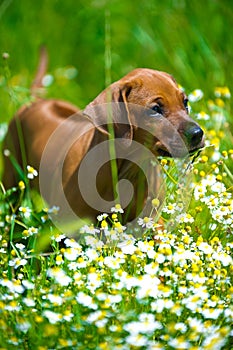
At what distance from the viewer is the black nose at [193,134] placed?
254cm

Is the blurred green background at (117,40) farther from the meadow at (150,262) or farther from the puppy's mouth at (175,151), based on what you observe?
the puppy's mouth at (175,151)

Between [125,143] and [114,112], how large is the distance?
0.40ft

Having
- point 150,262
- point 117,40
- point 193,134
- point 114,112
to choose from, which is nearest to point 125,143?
point 114,112

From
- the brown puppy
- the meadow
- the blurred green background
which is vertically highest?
the blurred green background

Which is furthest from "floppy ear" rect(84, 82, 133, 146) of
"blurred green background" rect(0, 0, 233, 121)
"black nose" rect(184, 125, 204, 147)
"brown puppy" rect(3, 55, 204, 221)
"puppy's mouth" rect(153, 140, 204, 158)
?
"blurred green background" rect(0, 0, 233, 121)

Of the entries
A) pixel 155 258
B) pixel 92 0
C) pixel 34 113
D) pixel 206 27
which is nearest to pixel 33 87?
pixel 34 113

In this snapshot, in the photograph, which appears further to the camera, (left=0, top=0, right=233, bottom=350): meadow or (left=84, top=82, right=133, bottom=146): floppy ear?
(left=84, top=82, right=133, bottom=146): floppy ear

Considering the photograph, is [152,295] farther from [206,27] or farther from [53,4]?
[53,4]

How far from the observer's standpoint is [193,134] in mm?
2541

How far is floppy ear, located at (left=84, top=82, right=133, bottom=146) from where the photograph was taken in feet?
8.73

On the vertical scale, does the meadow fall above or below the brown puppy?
below

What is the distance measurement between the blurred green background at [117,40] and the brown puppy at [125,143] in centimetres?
103

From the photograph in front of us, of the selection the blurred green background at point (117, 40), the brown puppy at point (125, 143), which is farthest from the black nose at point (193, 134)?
the blurred green background at point (117, 40)

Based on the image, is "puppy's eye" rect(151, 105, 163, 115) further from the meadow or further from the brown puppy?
the meadow
